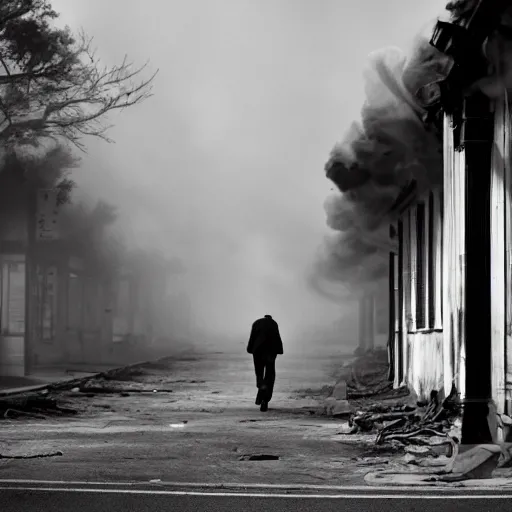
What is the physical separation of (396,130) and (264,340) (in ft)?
15.1

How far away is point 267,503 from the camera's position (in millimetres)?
8414

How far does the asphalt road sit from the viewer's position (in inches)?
320

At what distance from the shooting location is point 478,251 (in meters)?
12.3

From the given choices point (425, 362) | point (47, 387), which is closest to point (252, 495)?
point (425, 362)

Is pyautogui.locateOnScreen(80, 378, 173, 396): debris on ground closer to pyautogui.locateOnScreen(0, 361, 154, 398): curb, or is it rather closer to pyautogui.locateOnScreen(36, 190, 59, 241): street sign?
pyautogui.locateOnScreen(0, 361, 154, 398): curb

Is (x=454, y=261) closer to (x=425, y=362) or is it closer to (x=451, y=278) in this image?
(x=451, y=278)

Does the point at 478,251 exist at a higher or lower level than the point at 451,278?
higher

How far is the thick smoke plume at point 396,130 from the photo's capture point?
12055 mm

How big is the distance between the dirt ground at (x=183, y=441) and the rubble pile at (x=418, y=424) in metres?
0.39

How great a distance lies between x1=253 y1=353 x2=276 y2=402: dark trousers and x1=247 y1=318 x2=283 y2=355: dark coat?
0.35 feet

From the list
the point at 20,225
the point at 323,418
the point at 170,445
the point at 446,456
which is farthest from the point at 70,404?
the point at 20,225

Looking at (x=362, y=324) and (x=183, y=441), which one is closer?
(x=183, y=441)

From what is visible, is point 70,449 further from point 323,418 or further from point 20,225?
point 20,225

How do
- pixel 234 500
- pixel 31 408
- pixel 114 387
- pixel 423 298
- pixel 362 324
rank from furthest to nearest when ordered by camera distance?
1. pixel 362 324
2. pixel 114 387
3. pixel 423 298
4. pixel 31 408
5. pixel 234 500
